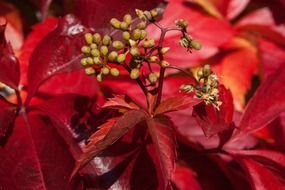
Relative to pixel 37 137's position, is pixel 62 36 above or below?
above

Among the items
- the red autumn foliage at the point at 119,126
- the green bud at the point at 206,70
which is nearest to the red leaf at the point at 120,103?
the red autumn foliage at the point at 119,126

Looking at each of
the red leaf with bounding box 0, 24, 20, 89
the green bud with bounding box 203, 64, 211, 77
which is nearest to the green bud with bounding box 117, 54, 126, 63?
the green bud with bounding box 203, 64, 211, 77

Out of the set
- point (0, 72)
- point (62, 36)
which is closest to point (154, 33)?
point (62, 36)

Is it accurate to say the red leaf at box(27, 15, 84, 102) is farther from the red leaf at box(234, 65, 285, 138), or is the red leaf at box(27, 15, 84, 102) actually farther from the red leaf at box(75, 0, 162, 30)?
the red leaf at box(234, 65, 285, 138)

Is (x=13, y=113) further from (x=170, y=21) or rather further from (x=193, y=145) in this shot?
(x=170, y=21)

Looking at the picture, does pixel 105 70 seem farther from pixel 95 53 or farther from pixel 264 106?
pixel 264 106

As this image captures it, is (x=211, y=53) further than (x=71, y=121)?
Yes

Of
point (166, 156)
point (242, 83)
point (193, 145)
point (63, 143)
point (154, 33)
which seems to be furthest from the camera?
point (242, 83)
